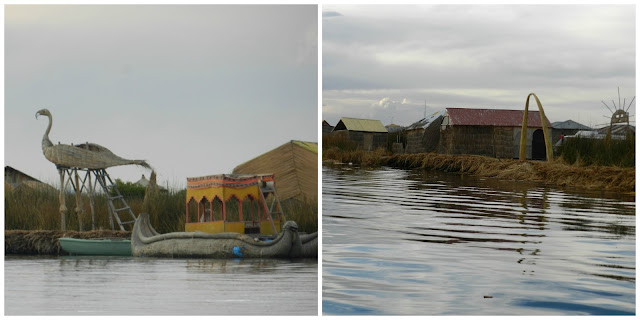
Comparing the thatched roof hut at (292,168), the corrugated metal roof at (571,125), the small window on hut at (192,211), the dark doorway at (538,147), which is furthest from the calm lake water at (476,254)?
the dark doorway at (538,147)

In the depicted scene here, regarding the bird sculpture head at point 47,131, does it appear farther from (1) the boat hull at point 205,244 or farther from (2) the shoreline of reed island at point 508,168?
(2) the shoreline of reed island at point 508,168

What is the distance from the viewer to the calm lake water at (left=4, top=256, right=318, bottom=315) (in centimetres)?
376

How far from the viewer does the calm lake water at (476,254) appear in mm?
3754

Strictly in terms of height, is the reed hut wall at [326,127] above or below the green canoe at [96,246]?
above

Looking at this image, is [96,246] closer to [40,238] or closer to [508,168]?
[40,238]

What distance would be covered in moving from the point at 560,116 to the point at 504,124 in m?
4.59

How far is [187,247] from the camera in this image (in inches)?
174

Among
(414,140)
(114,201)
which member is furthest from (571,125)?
(114,201)

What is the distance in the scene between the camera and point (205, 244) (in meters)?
4.40

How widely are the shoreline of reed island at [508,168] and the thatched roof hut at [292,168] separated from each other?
2961 mm

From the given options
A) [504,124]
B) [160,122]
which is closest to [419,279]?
[160,122]

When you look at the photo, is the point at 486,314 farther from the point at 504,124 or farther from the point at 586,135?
the point at 504,124

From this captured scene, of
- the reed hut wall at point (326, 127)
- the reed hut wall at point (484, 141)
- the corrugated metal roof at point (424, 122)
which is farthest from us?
the reed hut wall at point (484, 141)

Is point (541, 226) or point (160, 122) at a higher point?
point (160, 122)
